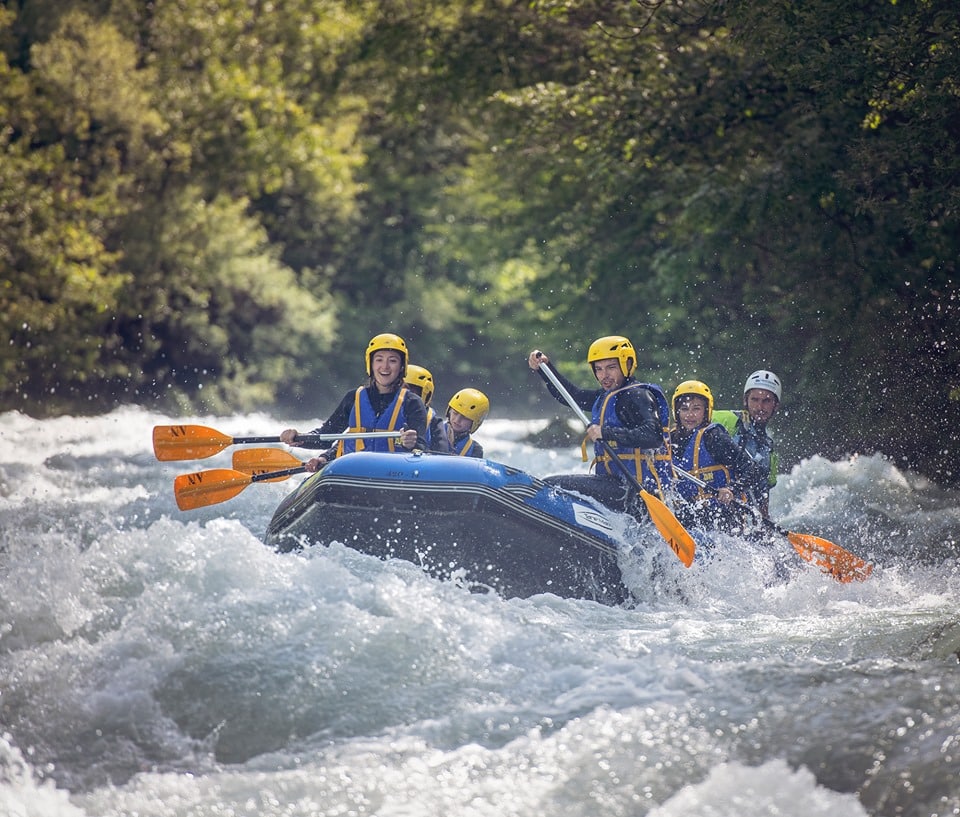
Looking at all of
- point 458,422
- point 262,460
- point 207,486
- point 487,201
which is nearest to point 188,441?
point 207,486

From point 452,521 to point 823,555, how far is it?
3114mm

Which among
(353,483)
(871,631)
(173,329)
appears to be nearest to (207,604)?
(353,483)

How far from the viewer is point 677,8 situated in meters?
14.0

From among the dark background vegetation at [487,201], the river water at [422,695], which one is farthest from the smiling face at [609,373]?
the dark background vegetation at [487,201]

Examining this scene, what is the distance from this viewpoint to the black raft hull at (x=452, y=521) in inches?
306

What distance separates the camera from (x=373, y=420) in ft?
29.5

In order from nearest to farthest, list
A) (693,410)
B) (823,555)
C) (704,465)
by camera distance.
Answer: (823,555) → (704,465) → (693,410)

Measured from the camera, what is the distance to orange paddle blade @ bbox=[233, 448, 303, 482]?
9.61 m

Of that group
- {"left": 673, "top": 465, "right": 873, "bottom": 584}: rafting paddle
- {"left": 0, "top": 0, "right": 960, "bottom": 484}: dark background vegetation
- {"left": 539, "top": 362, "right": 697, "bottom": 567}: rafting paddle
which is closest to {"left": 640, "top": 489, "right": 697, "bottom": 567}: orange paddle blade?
{"left": 539, "top": 362, "right": 697, "bottom": 567}: rafting paddle

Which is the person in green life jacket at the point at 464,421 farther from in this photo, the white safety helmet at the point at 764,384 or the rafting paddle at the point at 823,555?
the white safety helmet at the point at 764,384

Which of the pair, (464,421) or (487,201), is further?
(487,201)

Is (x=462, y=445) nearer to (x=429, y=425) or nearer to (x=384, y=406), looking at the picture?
(x=429, y=425)

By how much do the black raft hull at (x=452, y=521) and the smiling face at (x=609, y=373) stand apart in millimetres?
1135

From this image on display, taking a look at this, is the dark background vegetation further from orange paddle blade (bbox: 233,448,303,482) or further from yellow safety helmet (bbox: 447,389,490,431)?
orange paddle blade (bbox: 233,448,303,482)
